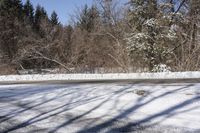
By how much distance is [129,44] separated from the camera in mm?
31703

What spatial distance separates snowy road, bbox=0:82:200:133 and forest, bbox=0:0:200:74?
1550 centimetres

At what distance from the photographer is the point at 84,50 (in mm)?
41562

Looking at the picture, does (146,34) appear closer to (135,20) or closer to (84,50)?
(135,20)

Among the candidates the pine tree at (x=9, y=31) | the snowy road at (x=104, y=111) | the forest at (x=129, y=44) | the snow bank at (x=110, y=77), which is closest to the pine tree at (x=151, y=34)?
the forest at (x=129, y=44)

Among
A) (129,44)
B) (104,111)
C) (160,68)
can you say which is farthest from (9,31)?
(104,111)

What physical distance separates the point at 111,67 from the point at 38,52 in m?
9.07

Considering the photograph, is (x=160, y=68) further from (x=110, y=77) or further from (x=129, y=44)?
(x=110, y=77)

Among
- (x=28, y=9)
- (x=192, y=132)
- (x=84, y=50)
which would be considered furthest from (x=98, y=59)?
(x=28, y=9)

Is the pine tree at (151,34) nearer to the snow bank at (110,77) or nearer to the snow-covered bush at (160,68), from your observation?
the snow-covered bush at (160,68)

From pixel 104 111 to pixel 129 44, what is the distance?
74.0 feet

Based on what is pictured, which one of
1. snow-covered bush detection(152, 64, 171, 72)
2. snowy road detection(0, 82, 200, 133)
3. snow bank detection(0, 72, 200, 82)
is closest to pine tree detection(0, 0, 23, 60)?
snow-covered bush detection(152, 64, 171, 72)

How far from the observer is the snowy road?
7824mm

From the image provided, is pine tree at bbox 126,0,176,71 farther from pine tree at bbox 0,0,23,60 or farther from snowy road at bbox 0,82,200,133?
pine tree at bbox 0,0,23,60

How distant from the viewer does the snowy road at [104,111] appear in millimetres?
Answer: 7824
